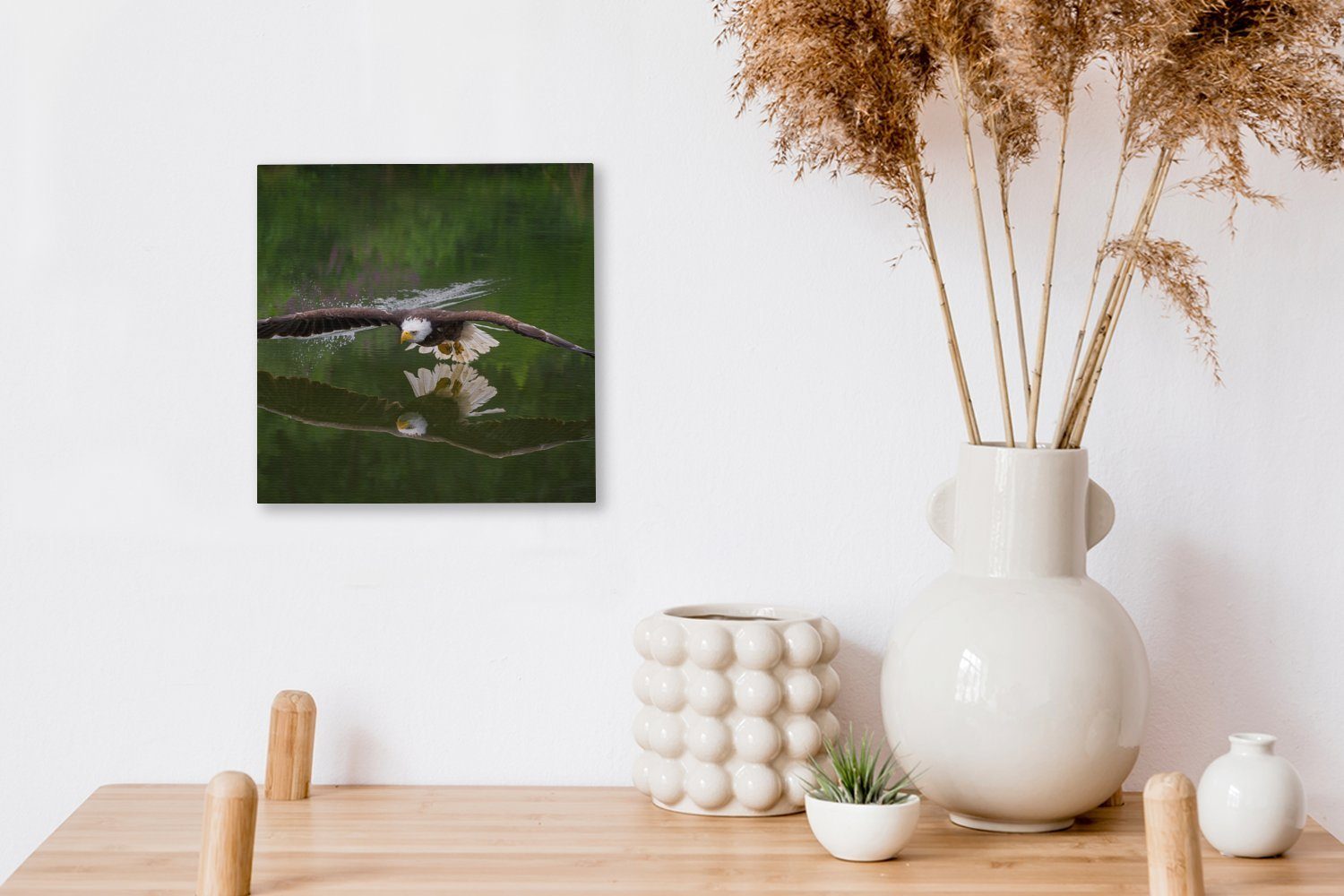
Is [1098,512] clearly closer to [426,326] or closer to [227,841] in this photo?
[426,326]

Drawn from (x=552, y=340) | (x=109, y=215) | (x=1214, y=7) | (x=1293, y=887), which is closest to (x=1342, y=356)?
(x=1214, y=7)

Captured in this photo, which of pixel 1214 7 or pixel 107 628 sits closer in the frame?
pixel 1214 7

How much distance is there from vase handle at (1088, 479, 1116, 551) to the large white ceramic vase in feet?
0.13

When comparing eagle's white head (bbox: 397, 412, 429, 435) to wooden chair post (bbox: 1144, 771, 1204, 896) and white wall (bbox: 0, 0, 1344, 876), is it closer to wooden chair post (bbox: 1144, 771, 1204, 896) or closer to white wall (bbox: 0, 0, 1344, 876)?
white wall (bbox: 0, 0, 1344, 876)

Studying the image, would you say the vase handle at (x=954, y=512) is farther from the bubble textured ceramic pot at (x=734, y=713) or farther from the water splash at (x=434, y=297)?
the water splash at (x=434, y=297)

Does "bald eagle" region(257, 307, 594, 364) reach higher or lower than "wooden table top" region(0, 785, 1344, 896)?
higher

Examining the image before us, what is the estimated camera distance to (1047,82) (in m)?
1.00

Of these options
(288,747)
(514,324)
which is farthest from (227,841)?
(514,324)

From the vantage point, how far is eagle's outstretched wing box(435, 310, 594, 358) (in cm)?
126

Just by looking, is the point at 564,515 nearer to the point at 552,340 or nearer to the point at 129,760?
the point at 552,340

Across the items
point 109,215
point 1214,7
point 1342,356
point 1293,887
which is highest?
point 1214,7

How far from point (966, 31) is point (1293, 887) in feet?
2.38

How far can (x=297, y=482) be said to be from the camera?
4.15 ft

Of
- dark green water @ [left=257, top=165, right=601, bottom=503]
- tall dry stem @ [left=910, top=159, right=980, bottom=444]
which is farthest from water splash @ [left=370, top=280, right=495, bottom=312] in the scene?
tall dry stem @ [left=910, top=159, right=980, bottom=444]
